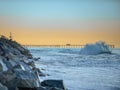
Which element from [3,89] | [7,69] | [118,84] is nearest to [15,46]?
[118,84]

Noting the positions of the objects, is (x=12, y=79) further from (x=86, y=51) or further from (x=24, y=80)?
(x=86, y=51)

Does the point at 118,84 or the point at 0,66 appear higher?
the point at 0,66

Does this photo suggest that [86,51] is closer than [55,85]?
No

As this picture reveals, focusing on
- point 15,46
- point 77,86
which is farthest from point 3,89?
point 15,46

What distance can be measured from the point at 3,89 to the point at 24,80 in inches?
17.4

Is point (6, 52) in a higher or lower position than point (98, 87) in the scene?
higher

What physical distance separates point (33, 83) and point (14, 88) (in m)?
0.17

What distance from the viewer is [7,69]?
10.6 feet

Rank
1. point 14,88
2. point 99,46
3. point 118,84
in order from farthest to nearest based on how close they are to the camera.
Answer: point 99,46 < point 118,84 < point 14,88

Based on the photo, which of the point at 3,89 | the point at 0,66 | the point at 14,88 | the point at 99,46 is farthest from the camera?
the point at 99,46

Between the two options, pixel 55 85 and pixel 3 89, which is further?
pixel 55 85

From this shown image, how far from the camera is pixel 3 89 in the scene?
8.30 feet

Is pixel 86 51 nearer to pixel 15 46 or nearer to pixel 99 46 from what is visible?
pixel 99 46

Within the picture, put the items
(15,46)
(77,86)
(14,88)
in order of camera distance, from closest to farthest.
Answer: (14,88) → (77,86) → (15,46)
